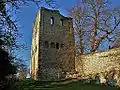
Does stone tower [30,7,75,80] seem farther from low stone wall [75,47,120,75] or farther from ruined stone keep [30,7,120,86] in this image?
low stone wall [75,47,120,75]

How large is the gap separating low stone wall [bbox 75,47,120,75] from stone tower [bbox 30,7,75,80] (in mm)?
3187

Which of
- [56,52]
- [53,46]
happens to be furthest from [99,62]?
[53,46]

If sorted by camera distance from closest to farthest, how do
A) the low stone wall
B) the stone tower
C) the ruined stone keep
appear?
the low stone wall, the ruined stone keep, the stone tower

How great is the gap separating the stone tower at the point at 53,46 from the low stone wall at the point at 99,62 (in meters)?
3.19

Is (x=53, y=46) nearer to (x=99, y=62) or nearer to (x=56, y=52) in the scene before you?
(x=56, y=52)

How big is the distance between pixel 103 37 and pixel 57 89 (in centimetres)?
1498

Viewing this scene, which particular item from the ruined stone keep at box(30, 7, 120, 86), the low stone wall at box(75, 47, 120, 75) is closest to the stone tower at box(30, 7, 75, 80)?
the ruined stone keep at box(30, 7, 120, 86)

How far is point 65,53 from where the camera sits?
30.8m

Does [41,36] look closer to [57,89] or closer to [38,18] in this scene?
[38,18]

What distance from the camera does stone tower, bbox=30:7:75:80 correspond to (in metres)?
30.9

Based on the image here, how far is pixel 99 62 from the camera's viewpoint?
2486 cm

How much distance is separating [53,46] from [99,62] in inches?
389

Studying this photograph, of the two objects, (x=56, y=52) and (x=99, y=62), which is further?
(x=56, y=52)

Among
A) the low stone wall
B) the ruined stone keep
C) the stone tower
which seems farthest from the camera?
the stone tower
